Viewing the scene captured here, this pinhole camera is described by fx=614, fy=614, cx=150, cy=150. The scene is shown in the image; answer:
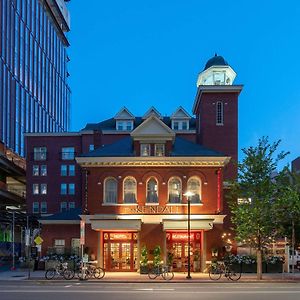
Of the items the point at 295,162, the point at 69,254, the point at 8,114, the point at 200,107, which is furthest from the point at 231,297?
the point at 295,162

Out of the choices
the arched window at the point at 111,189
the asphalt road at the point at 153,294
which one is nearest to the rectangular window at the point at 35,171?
the arched window at the point at 111,189

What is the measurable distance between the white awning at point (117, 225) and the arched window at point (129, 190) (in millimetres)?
2090

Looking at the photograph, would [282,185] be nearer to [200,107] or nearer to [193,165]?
[193,165]

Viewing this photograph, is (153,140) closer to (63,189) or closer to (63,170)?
(63,170)

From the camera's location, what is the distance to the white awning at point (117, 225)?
44.1 m

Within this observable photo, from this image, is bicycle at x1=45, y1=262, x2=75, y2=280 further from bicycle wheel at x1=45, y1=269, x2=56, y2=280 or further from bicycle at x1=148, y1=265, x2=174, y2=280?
bicycle at x1=148, y1=265, x2=174, y2=280

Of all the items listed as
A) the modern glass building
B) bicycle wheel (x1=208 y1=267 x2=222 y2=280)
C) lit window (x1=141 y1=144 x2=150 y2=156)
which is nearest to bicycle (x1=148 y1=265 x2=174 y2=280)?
bicycle wheel (x1=208 y1=267 x2=222 y2=280)

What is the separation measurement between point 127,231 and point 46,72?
102 m

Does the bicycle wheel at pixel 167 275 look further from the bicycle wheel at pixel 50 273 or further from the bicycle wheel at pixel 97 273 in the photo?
the bicycle wheel at pixel 50 273

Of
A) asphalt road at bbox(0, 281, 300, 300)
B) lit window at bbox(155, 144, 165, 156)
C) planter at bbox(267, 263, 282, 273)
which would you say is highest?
lit window at bbox(155, 144, 165, 156)

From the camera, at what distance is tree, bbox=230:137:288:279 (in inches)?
1540

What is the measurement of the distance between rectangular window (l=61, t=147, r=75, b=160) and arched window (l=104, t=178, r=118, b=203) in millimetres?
48452

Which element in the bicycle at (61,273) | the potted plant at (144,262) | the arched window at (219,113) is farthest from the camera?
the arched window at (219,113)

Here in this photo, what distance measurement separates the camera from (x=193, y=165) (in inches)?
1796
